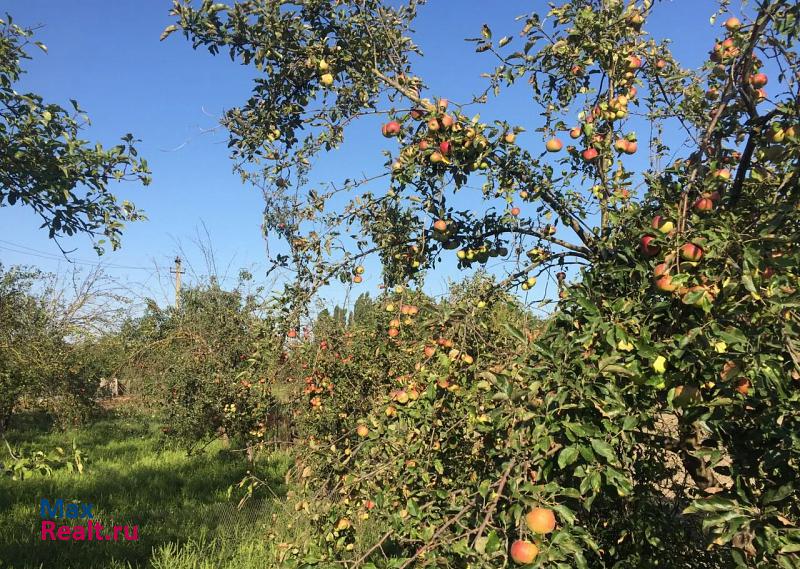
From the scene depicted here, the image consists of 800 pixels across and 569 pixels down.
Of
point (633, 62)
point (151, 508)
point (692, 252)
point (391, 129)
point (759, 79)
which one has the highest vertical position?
point (633, 62)

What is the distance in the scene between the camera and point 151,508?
206 inches

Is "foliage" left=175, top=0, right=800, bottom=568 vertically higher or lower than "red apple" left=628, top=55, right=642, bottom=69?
lower

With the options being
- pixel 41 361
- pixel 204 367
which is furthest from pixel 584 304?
pixel 41 361

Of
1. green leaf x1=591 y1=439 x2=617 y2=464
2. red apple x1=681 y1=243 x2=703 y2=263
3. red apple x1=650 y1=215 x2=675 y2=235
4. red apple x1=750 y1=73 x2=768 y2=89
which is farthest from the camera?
red apple x1=750 y1=73 x2=768 y2=89

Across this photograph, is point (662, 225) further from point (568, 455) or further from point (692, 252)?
point (568, 455)

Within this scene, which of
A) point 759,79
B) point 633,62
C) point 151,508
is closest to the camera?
point 759,79

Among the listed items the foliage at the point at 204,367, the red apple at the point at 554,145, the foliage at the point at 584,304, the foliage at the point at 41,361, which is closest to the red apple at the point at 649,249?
the foliage at the point at 584,304

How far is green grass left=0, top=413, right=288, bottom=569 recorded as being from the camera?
393cm

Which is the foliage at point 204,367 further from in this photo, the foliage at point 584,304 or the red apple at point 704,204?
the red apple at point 704,204

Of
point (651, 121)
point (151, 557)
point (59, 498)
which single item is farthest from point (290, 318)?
point (59, 498)

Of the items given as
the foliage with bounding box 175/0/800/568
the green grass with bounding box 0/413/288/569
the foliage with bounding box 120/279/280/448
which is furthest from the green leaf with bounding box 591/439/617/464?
the foliage with bounding box 120/279/280/448

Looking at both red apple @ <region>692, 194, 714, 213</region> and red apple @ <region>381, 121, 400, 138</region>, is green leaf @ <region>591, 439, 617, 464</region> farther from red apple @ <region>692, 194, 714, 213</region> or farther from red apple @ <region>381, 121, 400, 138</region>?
red apple @ <region>381, 121, 400, 138</region>

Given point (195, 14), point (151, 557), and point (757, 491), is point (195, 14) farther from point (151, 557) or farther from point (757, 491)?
point (151, 557)

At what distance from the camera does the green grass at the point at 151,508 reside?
12.9ft
